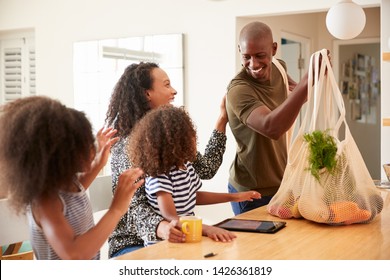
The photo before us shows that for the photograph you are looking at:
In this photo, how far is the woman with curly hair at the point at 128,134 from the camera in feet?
5.23

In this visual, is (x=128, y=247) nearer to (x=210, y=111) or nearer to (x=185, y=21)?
(x=210, y=111)

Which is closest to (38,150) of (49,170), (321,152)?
(49,170)

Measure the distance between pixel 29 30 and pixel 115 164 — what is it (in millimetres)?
3781

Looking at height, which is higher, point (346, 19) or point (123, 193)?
point (346, 19)

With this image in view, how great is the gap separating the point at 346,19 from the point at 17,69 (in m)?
3.94

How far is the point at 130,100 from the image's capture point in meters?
1.84

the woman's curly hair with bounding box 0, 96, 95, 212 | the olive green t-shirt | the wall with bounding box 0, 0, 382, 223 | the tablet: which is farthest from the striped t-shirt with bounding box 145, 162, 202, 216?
the wall with bounding box 0, 0, 382, 223

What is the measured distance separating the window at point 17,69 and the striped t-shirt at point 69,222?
4.28m

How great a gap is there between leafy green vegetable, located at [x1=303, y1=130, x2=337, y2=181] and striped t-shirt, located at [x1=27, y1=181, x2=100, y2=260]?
0.69 meters

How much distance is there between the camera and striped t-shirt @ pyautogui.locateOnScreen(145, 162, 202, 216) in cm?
158

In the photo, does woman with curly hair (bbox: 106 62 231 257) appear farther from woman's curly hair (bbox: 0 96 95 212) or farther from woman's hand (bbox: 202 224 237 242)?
woman's curly hair (bbox: 0 96 95 212)

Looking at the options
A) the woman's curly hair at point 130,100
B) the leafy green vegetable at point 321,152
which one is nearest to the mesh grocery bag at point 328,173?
the leafy green vegetable at point 321,152

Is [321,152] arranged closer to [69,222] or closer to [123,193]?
[123,193]

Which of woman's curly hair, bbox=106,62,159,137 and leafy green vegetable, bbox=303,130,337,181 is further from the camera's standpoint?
woman's curly hair, bbox=106,62,159,137
